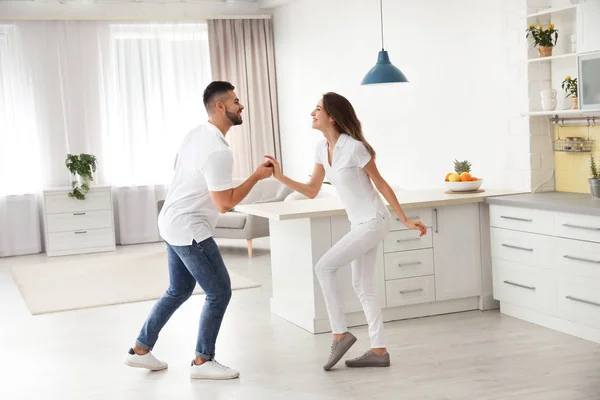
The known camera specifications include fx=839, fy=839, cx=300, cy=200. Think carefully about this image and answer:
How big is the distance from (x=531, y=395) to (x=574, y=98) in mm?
2093

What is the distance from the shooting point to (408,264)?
17.1 feet

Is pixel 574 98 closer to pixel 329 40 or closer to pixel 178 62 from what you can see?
pixel 329 40

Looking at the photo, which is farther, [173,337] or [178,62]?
[178,62]

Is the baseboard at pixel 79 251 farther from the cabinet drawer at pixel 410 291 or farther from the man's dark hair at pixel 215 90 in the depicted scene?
the man's dark hair at pixel 215 90

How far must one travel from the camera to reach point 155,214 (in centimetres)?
957

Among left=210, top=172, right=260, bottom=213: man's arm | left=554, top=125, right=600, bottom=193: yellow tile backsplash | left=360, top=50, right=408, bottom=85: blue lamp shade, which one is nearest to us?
left=210, top=172, right=260, bottom=213: man's arm

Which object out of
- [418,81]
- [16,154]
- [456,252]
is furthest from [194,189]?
[16,154]

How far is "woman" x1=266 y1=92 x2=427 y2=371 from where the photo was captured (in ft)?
13.4

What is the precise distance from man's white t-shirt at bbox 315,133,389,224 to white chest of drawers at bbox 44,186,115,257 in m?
5.37

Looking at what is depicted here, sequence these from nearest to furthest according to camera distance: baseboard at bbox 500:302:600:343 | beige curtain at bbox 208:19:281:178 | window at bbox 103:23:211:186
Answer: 1. baseboard at bbox 500:302:600:343
2. window at bbox 103:23:211:186
3. beige curtain at bbox 208:19:281:178

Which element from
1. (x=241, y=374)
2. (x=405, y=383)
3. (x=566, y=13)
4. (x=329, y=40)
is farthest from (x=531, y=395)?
(x=329, y=40)

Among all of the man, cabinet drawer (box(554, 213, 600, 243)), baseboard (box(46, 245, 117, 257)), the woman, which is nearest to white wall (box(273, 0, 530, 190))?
cabinet drawer (box(554, 213, 600, 243))

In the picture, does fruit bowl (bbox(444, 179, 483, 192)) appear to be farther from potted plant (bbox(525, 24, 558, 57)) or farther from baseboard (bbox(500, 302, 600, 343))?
potted plant (bbox(525, 24, 558, 57))

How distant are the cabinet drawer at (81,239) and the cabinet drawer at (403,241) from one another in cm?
469
